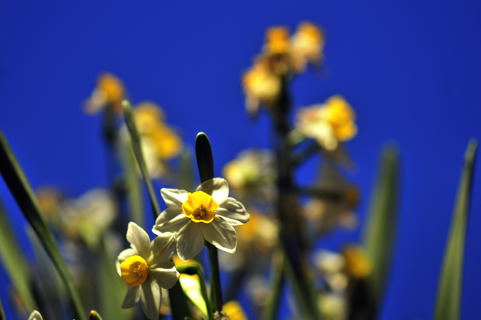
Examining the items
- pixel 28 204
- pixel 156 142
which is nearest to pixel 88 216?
pixel 156 142

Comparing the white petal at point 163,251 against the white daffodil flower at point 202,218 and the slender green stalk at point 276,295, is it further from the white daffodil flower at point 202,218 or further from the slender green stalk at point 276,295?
the slender green stalk at point 276,295

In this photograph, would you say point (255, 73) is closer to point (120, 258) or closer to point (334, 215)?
point (334, 215)

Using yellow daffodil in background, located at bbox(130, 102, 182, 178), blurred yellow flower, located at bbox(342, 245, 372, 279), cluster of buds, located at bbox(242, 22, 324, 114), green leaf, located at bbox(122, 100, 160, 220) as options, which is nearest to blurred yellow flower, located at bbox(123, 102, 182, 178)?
yellow daffodil in background, located at bbox(130, 102, 182, 178)

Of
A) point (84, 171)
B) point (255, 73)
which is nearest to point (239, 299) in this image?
point (255, 73)

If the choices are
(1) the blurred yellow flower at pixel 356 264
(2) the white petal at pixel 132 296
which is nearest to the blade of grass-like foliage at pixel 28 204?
(2) the white petal at pixel 132 296

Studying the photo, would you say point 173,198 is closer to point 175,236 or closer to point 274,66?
point 175,236
